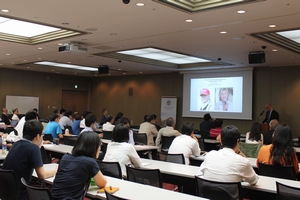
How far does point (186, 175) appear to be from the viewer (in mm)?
3650

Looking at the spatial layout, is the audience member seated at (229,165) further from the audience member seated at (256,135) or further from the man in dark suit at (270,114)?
the man in dark suit at (270,114)

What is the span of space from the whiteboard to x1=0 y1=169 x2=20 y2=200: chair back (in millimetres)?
13207

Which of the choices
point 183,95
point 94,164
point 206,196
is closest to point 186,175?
point 206,196

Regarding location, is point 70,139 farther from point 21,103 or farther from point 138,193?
point 21,103

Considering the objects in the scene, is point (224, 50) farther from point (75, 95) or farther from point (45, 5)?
point (75, 95)

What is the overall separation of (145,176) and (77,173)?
0.93 m

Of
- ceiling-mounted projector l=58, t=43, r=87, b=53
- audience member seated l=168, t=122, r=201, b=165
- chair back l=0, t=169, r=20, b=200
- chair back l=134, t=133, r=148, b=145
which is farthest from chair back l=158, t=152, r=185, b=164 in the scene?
ceiling-mounted projector l=58, t=43, r=87, b=53

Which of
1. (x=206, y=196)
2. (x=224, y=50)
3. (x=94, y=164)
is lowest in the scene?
(x=206, y=196)

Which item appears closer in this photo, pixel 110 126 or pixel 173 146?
pixel 173 146

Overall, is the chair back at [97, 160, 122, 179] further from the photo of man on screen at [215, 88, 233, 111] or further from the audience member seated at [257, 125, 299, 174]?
the photo of man on screen at [215, 88, 233, 111]

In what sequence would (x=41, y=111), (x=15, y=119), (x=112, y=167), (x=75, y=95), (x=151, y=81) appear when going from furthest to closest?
(x=75, y=95), (x=41, y=111), (x=151, y=81), (x=15, y=119), (x=112, y=167)

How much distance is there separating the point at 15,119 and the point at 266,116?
9122 millimetres

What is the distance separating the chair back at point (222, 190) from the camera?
288 centimetres

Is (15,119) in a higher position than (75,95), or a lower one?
lower
